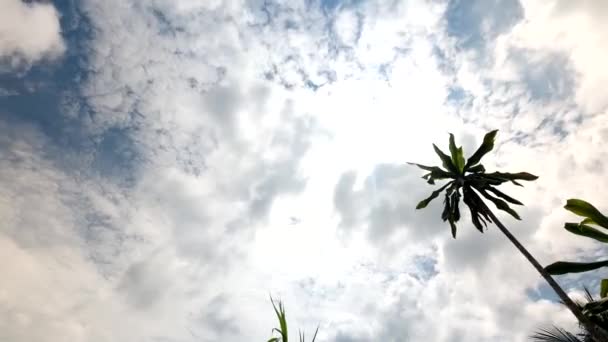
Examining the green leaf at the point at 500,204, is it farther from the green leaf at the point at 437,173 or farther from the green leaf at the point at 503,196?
the green leaf at the point at 437,173

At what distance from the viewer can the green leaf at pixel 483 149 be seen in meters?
14.4

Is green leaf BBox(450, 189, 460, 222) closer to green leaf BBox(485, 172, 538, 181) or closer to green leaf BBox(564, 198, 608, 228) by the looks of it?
green leaf BBox(485, 172, 538, 181)

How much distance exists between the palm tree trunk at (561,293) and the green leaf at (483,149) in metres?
2.39

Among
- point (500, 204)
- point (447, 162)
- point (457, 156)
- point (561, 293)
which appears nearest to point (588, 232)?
point (561, 293)

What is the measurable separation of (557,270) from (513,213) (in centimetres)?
748

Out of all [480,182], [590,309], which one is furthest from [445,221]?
[590,309]

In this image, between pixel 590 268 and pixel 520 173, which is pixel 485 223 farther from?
pixel 590 268

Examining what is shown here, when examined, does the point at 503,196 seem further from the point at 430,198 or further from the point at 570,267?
the point at 570,267

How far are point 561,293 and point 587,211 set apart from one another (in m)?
8.08

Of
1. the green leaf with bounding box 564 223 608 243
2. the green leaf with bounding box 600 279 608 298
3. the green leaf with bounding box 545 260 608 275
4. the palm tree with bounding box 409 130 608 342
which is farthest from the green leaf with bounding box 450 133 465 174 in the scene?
the green leaf with bounding box 564 223 608 243

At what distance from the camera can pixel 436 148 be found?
16.1 meters

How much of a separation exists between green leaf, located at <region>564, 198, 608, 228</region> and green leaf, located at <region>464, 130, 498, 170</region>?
349 inches

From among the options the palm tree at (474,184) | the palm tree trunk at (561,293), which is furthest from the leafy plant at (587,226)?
the palm tree at (474,184)

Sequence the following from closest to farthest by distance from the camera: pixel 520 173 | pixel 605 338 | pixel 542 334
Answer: pixel 605 338 → pixel 542 334 → pixel 520 173
